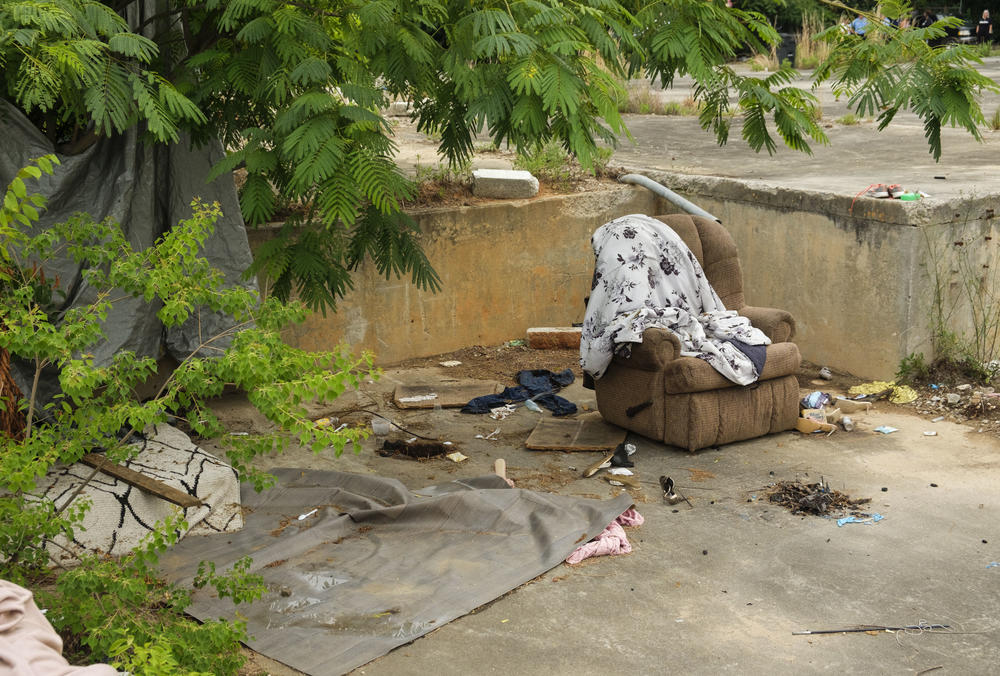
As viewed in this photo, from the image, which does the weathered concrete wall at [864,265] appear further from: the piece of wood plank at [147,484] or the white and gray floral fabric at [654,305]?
the piece of wood plank at [147,484]

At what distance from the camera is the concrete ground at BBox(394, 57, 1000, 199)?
28.6 feet

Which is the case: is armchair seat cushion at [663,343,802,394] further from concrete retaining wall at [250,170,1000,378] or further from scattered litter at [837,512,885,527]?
concrete retaining wall at [250,170,1000,378]

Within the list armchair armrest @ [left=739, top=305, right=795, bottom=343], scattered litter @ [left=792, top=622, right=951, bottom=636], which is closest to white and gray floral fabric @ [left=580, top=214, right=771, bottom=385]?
armchair armrest @ [left=739, top=305, right=795, bottom=343]

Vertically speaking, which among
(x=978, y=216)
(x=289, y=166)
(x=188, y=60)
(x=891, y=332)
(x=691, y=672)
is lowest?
(x=691, y=672)

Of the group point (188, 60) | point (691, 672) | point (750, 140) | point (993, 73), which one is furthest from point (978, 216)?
point (993, 73)

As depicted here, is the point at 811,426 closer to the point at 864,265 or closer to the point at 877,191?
the point at 864,265

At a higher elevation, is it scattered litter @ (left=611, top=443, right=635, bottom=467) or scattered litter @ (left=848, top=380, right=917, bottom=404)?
scattered litter @ (left=848, top=380, right=917, bottom=404)

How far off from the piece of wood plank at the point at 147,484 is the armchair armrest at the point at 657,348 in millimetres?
2884

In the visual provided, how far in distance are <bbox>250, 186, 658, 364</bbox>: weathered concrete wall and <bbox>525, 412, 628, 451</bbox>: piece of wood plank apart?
74.2 inches

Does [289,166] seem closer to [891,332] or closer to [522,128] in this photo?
[522,128]

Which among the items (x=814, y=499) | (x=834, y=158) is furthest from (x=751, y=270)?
(x=814, y=499)

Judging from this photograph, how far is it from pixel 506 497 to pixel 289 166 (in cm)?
214

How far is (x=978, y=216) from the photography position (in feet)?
25.8

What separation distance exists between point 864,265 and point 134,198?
5.27m
